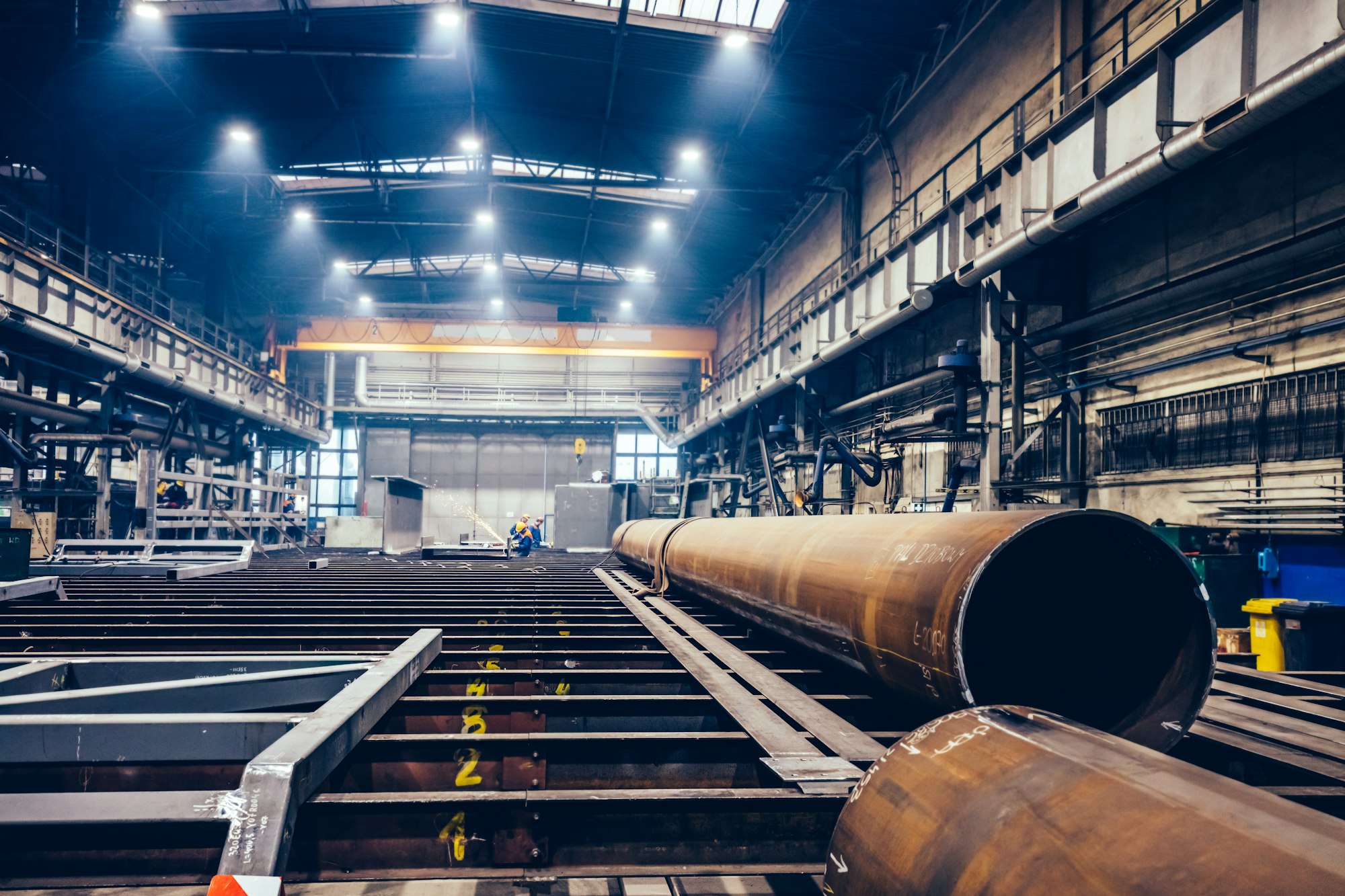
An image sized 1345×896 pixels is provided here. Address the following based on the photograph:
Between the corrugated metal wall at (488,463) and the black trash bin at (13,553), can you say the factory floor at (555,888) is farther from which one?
the corrugated metal wall at (488,463)

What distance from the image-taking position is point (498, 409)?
26359mm

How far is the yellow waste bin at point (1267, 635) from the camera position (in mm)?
5312

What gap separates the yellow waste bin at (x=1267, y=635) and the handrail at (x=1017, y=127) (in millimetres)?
4227

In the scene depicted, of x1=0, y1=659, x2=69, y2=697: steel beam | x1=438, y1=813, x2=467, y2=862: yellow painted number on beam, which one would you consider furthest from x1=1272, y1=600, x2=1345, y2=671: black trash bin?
x1=0, y1=659, x2=69, y2=697: steel beam

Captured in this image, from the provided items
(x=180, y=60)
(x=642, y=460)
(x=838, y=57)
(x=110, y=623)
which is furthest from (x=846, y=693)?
(x=642, y=460)

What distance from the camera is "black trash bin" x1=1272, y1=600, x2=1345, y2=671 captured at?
513 centimetres

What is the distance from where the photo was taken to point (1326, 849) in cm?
96

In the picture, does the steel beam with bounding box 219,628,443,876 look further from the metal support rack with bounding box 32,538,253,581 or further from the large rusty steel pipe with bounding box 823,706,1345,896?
the metal support rack with bounding box 32,538,253,581

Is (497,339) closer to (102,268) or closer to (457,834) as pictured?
(102,268)

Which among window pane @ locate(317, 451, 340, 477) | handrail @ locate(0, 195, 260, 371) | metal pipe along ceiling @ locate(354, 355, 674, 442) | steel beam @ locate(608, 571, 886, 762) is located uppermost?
handrail @ locate(0, 195, 260, 371)

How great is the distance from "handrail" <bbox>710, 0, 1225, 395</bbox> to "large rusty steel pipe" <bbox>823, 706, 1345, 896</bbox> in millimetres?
6251

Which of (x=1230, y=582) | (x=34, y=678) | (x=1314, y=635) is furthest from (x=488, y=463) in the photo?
(x=1314, y=635)

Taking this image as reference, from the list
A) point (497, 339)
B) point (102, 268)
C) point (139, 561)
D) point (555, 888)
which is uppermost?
point (497, 339)

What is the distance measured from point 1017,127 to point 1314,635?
6.55 metres
